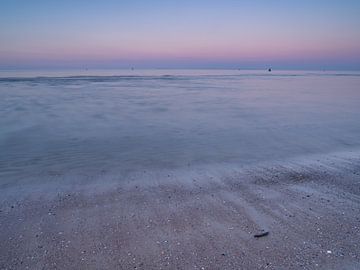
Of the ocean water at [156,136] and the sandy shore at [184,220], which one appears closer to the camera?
the sandy shore at [184,220]

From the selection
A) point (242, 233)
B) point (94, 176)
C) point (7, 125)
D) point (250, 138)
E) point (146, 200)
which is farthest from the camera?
point (7, 125)

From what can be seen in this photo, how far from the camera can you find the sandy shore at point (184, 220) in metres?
4.11

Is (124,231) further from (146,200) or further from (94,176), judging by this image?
(94,176)

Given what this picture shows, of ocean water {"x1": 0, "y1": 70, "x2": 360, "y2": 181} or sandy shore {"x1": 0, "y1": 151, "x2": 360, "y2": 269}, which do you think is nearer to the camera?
sandy shore {"x1": 0, "y1": 151, "x2": 360, "y2": 269}

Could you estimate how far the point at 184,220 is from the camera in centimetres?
512

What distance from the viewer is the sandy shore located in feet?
13.5

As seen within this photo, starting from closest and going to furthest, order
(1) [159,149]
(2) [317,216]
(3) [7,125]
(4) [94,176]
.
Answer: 1. (2) [317,216]
2. (4) [94,176]
3. (1) [159,149]
4. (3) [7,125]

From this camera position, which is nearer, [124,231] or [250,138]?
[124,231]

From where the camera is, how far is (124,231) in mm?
4754

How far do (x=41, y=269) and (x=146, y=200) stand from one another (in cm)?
232

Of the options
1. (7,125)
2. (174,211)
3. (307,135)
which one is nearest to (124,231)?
(174,211)

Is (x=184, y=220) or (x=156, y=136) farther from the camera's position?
(x=156, y=136)

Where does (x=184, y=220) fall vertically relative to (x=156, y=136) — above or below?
above

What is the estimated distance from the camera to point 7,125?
1325cm
